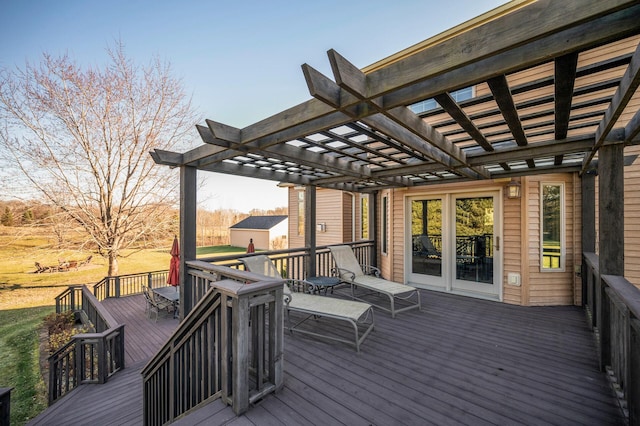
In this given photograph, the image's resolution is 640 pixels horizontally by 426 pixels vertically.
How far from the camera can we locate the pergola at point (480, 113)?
1.38 metres

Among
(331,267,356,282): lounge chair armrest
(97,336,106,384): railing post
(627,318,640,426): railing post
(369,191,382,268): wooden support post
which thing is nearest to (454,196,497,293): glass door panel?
(369,191,382,268): wooden support post

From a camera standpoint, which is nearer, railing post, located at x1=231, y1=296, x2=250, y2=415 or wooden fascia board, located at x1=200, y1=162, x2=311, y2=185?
railing post, located at x1=231, y1=296, x2=250, y2=415

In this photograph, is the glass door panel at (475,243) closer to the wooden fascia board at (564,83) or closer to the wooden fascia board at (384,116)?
the wooden fascia board at (384,116)

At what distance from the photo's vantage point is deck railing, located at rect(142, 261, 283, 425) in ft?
6.83

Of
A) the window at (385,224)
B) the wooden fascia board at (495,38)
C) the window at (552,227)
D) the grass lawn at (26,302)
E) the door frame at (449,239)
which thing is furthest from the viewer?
the window at (385,224)

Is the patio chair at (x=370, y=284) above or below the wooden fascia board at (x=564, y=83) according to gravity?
below

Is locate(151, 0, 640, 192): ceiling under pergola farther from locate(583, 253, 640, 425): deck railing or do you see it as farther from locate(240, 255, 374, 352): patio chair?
locate(240, 255, 374, 352): patio chair

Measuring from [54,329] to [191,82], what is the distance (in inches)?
374

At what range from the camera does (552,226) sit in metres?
5.07

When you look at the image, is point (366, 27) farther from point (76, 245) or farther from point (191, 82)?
point (76, 245)

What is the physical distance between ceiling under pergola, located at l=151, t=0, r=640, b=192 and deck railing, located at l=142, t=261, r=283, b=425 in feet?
5.07

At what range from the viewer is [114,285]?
9656 millimetres

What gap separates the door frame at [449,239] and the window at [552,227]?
26.4 inches

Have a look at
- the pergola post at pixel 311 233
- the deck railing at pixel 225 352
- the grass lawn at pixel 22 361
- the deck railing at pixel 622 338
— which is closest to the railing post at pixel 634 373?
the deck railing at pixel 622 338
